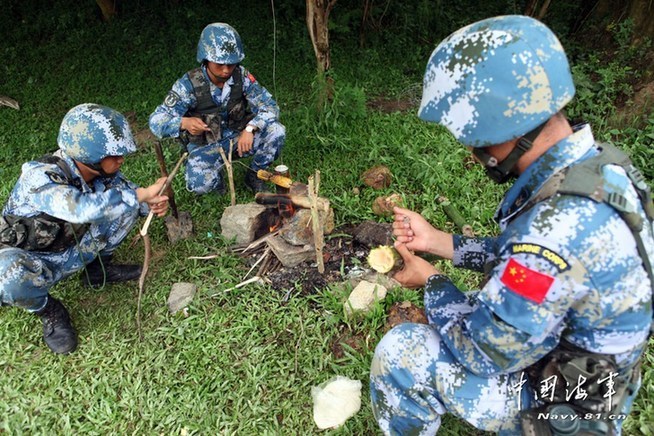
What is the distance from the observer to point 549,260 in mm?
1779

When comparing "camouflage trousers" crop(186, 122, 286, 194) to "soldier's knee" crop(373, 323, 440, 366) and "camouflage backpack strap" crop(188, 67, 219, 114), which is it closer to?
"camouflage backpack strap" crop(188, 67, 219, 114)

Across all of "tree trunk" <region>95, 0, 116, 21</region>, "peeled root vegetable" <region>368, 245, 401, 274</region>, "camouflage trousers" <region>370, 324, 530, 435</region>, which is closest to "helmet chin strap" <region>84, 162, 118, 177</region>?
"peeled root vegetable" <region>368, 245, 401, 274</region>

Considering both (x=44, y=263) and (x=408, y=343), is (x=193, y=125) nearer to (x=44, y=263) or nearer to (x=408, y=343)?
(x=44, y=263)

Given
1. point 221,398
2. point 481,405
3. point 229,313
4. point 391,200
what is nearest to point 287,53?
point 391,200

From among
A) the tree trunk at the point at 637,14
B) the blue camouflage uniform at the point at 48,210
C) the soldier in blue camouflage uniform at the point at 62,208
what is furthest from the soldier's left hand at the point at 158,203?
the tree trunk at the point at 637,14

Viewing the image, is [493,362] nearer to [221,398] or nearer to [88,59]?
[221,398]

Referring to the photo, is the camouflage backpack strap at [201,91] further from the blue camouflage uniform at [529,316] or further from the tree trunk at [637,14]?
the tree trunk at [637,14]

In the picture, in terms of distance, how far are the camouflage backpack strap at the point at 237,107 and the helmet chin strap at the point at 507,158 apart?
11.0ft

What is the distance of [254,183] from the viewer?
5.19 metres

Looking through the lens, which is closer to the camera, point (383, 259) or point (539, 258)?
point (539, 258)

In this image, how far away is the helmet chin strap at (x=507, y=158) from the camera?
201 centimetres

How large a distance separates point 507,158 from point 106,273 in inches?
142

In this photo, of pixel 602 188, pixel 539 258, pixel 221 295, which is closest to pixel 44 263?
pixel 221 295

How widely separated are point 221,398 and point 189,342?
582mm
